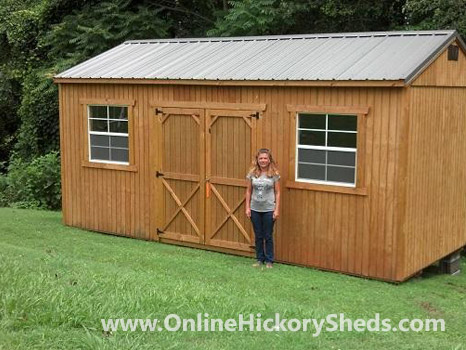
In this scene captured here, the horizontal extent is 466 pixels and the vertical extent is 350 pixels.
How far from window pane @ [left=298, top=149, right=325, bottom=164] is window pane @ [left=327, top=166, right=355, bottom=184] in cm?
21

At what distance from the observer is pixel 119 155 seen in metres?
13.1

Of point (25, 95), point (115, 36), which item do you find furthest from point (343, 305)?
point (25, 95)

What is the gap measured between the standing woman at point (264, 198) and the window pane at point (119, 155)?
3.33m

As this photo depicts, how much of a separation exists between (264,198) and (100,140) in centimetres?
442

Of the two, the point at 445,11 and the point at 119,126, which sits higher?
the point at 445,11

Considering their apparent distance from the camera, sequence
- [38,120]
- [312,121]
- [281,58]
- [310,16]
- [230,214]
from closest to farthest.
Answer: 1. [312,121]
2. [230,214]
3. [281,58]
4. [310,16]
5. [38,120]

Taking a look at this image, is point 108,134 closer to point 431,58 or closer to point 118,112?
point 118,112

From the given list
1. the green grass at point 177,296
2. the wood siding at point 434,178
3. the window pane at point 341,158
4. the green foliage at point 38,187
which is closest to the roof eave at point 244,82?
the wood siding at point 434,178

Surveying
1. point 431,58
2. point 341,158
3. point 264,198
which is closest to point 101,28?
point 264,198

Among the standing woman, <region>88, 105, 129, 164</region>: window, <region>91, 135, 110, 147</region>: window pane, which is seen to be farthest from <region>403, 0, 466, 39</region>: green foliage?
<region>91, 135, 110, 147</region>: window pane

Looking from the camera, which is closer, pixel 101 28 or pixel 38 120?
pixel 101 28

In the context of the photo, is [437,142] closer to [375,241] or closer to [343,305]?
[375,241]

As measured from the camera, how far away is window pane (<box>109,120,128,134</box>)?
508 inches

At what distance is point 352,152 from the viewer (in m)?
10.2
